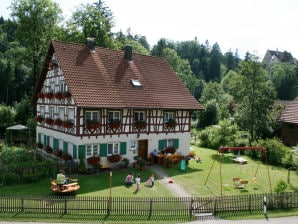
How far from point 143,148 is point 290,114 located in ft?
62.0

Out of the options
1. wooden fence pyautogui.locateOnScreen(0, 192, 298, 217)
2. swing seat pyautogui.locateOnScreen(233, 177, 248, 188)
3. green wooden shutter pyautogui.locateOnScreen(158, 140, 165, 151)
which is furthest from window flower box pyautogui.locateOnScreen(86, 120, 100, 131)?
swing seat pyautogui.locateOnScreen(233, 177, 248, 188)

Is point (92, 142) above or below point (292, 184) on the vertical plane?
above

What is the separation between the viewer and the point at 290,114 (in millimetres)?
37906

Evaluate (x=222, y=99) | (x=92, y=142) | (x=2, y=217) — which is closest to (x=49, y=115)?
(x=92, y=142)

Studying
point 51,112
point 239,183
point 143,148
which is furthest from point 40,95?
point 239,183

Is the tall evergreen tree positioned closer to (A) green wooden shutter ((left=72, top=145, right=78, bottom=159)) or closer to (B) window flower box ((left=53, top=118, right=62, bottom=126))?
(B) window flower box ((left=53, top=118, right=62, bottom=126))

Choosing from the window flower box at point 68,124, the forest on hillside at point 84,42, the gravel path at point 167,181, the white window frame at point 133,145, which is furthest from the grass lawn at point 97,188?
the forest on hillside at point 84,42

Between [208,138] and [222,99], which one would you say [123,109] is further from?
[222,99]

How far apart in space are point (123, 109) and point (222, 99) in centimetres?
5202

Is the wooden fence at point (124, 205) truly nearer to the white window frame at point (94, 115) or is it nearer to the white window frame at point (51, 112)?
the white window frame at point (94, 115)

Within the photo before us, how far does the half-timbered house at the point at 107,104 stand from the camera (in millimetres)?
26328

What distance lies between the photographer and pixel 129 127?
28641mm

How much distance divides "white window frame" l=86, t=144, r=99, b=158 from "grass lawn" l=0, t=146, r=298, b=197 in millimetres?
1748

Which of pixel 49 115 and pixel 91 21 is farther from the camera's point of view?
pixel 91 21
